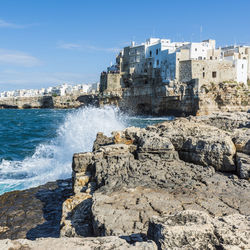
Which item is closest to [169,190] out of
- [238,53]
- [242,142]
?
[242,142]

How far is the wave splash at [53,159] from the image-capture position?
8656 millimetres

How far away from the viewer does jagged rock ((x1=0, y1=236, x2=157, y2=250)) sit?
8.08 feet

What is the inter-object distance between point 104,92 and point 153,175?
44.2 meters

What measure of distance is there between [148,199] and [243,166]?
1.98 meters

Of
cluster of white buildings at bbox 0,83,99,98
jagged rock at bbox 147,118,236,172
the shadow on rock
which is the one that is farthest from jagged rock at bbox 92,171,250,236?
cluster of white buildings at bbox 0,83,99,98

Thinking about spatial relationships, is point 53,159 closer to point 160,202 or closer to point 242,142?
point 242,142

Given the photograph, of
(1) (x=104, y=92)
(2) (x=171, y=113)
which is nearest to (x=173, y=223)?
Result: (2) (x=171, y=113)

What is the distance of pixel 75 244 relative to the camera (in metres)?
2.55

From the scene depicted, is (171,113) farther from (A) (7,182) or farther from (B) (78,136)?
(A) (7,182)

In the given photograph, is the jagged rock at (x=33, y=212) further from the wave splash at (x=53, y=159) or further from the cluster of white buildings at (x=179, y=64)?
the cluster of white buildings at (x=179, y=64)

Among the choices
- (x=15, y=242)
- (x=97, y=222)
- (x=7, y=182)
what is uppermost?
(x=15, y=242)

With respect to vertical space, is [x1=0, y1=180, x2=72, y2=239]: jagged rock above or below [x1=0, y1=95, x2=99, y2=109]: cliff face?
below

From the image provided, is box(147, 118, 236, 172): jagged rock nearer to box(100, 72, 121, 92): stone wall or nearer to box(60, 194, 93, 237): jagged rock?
box(60, 194, 93, 237): jagged rock

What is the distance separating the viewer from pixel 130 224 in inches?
132
